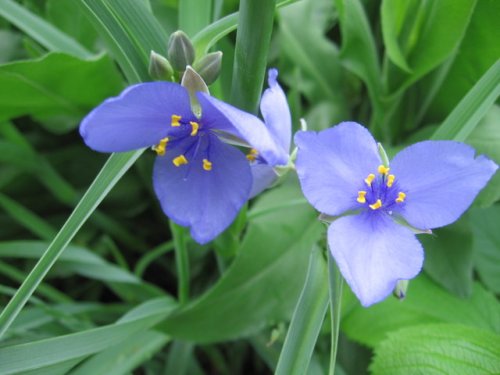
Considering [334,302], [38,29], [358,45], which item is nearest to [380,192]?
[334,302]

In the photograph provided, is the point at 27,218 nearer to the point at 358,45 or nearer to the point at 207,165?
→ the point at 207,165

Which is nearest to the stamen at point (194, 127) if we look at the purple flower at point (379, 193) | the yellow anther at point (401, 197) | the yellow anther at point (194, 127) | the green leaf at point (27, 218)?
the yellow anther at point (194, 127)

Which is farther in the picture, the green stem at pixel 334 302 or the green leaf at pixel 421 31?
the green leaf at pixel 421 31

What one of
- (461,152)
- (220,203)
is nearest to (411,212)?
(461,152)

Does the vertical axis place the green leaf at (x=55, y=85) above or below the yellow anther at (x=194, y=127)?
below

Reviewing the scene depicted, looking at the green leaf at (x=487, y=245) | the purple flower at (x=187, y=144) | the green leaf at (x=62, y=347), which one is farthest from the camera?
the green leaf at (x=487, y=245)

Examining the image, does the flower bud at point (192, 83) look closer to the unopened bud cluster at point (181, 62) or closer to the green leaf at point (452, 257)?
the unopened bud cluster at point (181, 62)
